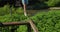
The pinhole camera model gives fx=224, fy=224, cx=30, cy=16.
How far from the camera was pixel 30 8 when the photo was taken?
746 inches

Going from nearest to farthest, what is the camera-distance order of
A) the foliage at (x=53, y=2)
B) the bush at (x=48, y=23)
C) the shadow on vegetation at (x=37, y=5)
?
1. the bush at (x=48, y=23)
2. the shadow on vegetation at (x=37, y=5)
3. the foliage at (x=53, y=2)

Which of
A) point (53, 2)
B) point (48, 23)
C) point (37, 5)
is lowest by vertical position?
point (37, 5)

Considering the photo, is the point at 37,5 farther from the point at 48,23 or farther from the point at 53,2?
the point at 48,23

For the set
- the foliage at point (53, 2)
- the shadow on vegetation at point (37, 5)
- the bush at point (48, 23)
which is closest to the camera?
the bush at point (48, 23)

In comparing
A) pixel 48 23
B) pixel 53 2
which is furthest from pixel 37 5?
pixel 48 23

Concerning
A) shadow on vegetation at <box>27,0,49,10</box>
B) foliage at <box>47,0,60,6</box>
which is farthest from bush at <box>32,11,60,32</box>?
foliage at <box>47,0,60,6</box>

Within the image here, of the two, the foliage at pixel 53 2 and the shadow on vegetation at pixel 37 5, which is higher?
the foliage at pixel 53 2

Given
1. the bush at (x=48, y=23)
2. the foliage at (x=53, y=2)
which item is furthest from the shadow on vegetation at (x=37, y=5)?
the bush at (x=48, y=23)

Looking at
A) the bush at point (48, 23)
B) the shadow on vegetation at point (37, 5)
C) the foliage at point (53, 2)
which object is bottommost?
the shadow on vegetation at point (37, 5)

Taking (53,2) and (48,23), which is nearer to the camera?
(48,23)

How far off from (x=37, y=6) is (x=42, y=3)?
1.02 m

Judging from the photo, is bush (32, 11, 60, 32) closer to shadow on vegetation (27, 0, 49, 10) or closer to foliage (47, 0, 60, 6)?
shadow on vegetation (27, 0, 49, 10)

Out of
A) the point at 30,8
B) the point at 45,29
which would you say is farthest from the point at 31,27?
the point at 30,8

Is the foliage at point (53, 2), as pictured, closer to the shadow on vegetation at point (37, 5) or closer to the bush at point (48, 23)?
the shadow on vegetation at point (37, 5)
